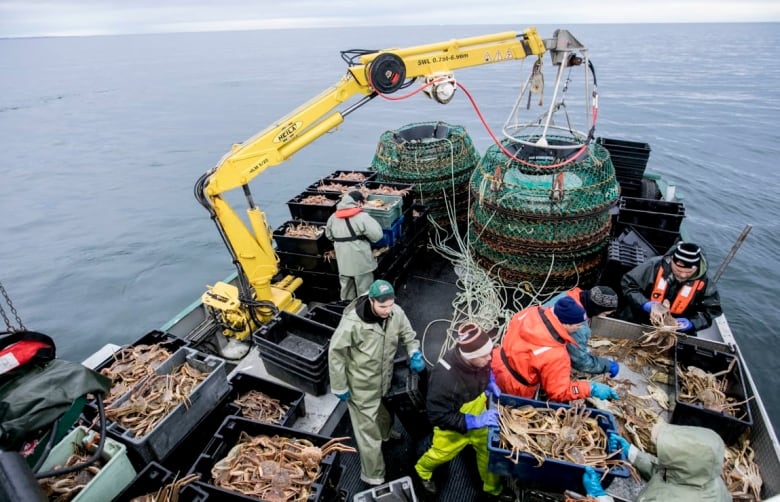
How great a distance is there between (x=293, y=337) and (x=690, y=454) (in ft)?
12.6

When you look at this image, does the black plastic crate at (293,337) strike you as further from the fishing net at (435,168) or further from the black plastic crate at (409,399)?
the fishing net at (435,168)

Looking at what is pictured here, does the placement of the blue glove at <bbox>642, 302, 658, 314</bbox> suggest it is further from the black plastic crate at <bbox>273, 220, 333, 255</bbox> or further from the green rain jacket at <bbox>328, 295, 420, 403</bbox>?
the black plastic crate at <bbox>273, 220, 333, 255</bbox>

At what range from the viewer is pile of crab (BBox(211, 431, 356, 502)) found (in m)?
2.97

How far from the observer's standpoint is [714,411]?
3307 mm

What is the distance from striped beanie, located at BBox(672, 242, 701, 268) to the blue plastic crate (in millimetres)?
3241

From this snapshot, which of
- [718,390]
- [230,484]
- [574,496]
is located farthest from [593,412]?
[230,484]

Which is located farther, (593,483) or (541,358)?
(541,358)

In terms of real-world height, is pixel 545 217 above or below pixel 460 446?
above

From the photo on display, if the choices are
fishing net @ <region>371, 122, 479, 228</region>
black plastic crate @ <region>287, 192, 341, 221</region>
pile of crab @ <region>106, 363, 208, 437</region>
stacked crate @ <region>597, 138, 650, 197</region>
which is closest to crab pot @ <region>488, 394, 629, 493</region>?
pile of crab @ <region>106, 363, 208, 437</region>

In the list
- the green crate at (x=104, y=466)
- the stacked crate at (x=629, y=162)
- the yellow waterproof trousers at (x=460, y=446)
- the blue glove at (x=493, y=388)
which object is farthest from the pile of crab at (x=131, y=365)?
the stacked crate at (x=629, y=162)

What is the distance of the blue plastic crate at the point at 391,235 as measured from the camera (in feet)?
18.3

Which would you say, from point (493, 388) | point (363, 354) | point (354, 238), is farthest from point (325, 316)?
point (493, 388)

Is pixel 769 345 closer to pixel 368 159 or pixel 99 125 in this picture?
pixel 368 159

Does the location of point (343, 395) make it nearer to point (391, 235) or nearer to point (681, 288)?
point (391, 235)
